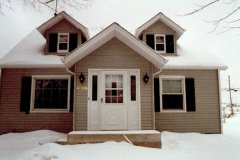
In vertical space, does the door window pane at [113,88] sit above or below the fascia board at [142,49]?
below

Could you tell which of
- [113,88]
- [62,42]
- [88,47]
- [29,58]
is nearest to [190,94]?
[113,88]

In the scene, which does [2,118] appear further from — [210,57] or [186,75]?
[210,57]

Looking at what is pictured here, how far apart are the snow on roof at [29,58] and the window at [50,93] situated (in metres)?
0.68

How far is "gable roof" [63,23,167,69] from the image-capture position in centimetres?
659

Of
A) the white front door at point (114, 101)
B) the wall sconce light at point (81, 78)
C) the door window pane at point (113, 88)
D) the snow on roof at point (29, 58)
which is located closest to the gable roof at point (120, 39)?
the wall sconce light at point (81, 78)

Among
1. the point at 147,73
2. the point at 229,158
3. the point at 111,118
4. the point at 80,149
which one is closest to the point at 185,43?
the point at 147,73

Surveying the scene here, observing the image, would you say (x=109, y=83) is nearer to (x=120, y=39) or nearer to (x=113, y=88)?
(x=113, y=88)

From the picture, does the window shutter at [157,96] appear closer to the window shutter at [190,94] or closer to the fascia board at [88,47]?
the window shutter at [190,94]

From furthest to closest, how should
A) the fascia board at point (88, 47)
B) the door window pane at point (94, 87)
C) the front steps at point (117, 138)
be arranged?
1. the door window pane at point (94, 87)
2. the fascia board at point (88, 47)
3. the front steps at point (117, 138)

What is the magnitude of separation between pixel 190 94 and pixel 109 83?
3895mm

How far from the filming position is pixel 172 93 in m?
9.05

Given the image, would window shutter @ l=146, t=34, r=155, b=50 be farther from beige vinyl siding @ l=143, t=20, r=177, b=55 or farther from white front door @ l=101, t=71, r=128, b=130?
white front door @ l=101, t=71, r=128, b=130

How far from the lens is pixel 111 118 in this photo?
7.02m

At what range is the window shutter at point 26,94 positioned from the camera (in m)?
8.54
